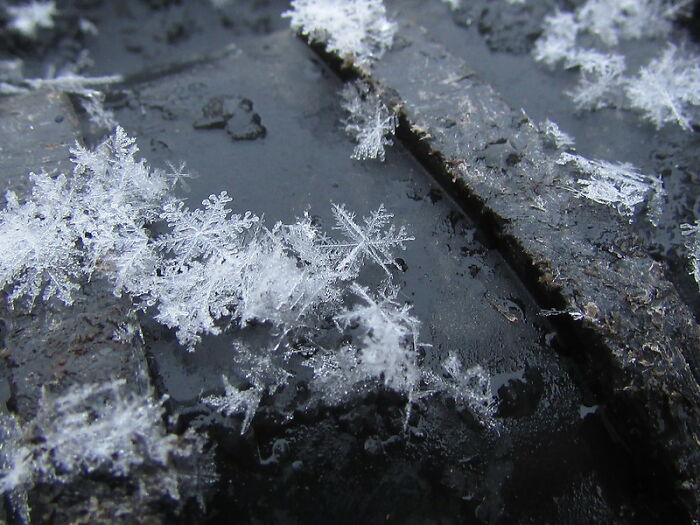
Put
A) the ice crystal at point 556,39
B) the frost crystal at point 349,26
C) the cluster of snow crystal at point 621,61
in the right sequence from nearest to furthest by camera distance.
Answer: the frost crystal at point 349,26
the cluster of snow crystal at point 621,61
the ice crystal at point 556,39

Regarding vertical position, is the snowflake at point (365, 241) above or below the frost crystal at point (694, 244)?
below

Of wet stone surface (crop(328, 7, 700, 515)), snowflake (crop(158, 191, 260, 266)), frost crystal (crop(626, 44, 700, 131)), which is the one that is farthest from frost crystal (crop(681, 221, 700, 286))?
snowflake (crop(158, 191, 260, 266))

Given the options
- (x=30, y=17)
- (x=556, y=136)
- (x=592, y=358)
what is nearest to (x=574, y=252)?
(x=592, y=358)

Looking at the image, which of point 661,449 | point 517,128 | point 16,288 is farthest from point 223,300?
point 661,449

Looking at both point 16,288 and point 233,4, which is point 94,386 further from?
point 233,4

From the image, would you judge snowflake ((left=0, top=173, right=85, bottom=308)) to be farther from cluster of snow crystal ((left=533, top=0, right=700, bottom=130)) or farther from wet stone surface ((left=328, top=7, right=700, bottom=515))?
cluster of snow crystal ((left=533, top=0, right=700, bottom=130))

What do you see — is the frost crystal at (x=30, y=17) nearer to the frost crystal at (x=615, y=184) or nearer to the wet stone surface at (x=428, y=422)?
the wet stone surface at (x=428, y=422)

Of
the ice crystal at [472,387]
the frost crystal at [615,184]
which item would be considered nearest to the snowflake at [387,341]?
the ice crystal at [472,387]

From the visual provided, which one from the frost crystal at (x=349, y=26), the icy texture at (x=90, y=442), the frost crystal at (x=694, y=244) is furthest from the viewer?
the frost crystal at (x=349, y=26)
